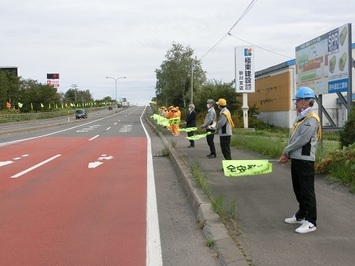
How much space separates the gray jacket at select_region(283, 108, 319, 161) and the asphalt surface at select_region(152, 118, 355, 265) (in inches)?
36.7

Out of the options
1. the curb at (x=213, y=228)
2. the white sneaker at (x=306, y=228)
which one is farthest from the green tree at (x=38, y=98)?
the white sneaker at (x=306, y=228)

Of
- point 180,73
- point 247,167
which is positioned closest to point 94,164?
point 247,167

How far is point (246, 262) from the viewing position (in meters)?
4.18

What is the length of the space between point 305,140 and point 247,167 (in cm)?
126

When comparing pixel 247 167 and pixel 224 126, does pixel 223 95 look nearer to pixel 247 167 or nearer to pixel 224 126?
pixel 224 126

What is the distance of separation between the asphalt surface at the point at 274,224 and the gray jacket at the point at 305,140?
0.93m

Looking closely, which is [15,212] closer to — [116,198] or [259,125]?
[116,198]

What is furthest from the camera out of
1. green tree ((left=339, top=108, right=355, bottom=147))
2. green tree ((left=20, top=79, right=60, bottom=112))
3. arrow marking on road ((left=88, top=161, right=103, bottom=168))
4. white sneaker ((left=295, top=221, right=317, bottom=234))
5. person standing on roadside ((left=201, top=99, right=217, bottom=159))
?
green tree ((left=20, top=79, right=60, bottom=112))

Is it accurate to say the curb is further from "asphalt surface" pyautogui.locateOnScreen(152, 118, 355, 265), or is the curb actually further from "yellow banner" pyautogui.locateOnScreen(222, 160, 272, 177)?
"yellow banner" pyautogui.locateOnScreen(222, 160, 272, 177)

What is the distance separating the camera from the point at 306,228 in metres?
5.12

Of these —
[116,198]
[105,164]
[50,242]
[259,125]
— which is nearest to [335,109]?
[259,125]

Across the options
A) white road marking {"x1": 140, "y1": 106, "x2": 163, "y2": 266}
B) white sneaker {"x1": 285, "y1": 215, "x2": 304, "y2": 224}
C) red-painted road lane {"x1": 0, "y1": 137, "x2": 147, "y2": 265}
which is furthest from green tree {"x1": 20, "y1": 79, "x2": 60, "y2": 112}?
white sneaker {"x1": 285, "y1": 215, "x2": 304, "y2": 224}

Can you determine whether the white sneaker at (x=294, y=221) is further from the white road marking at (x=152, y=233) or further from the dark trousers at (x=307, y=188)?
the white road marking at (x=152, y=233)

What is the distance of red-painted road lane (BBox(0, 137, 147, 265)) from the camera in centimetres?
477
